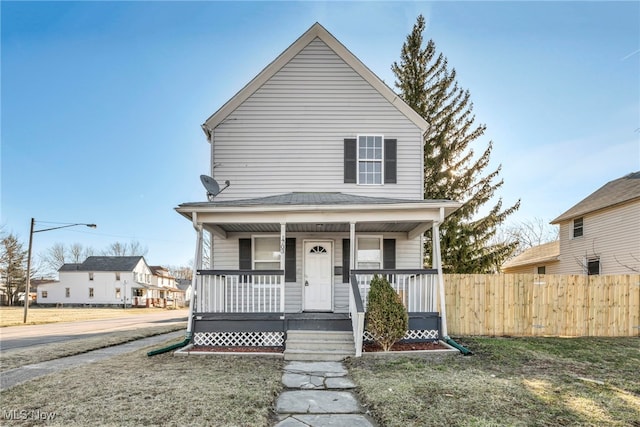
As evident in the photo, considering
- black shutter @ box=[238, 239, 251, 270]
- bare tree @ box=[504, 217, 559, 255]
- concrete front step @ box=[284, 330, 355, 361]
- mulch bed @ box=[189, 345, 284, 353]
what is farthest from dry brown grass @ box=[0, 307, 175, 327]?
bare tree @ box=[504, 217, 559, 255]

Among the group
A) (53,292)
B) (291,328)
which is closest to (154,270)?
(53,292)

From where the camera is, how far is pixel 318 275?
9.88 m

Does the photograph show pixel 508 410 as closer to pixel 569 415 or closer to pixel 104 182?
pixel 569 415

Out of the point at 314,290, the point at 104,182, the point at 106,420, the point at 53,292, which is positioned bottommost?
the point at 53,292

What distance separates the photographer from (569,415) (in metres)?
3.92

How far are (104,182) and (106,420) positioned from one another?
35152 millimetres

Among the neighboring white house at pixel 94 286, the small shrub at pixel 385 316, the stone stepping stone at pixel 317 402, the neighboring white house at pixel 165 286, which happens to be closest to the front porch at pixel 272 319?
the small shrub at pixel 385 316

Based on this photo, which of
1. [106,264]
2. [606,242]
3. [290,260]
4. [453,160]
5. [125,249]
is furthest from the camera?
[125,249]

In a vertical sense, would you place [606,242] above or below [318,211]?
below

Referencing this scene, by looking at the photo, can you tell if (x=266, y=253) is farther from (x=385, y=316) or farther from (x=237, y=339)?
(x=385, y=316)

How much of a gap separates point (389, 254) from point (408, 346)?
2889mm

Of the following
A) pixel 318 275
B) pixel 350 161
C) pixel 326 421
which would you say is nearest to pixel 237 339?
pixel 318 275

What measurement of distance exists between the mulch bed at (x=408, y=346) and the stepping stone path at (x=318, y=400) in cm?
148

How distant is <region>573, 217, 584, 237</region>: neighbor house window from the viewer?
53.5ft
